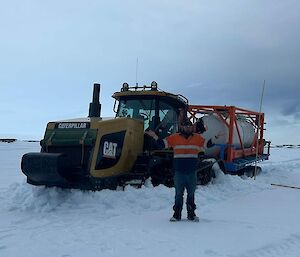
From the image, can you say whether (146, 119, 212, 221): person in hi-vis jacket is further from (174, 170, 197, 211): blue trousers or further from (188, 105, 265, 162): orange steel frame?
(188, 105, 265, 162): orange steel frame

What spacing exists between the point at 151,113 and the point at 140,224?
370 centimetres

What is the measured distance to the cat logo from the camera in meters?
7.83

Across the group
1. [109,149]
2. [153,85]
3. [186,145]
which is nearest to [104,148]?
[109,149]

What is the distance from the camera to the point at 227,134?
12547mm

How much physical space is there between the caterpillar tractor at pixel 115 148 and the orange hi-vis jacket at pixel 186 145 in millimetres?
1627

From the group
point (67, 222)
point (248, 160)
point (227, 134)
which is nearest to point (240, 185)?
point (227, 134)

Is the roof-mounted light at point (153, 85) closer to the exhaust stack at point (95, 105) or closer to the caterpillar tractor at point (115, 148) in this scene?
the caterpillar tractor at point (115, 148)

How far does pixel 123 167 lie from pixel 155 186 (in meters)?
0.92

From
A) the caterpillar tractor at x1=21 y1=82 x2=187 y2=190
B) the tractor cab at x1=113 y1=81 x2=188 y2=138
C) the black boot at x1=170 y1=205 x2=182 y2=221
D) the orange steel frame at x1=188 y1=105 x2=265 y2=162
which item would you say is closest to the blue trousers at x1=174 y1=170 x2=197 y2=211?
the black boot at x1=170 y1=205 x2=182 y2=221

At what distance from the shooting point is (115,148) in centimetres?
812

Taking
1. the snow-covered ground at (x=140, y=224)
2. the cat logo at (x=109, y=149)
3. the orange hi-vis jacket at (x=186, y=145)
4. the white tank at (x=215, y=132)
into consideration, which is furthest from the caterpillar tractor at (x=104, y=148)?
the white tank at (x=215, y=132)

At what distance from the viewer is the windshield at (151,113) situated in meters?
9.41

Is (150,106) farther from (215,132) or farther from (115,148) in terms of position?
(215,132)

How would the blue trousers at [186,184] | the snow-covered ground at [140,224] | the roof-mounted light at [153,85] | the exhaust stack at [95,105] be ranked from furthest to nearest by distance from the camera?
the roof-mounted light at [153,85] → the exhaust stack at [95,105] → the blue trousers at [186,184] → the snow-covered ground at [140,224]
